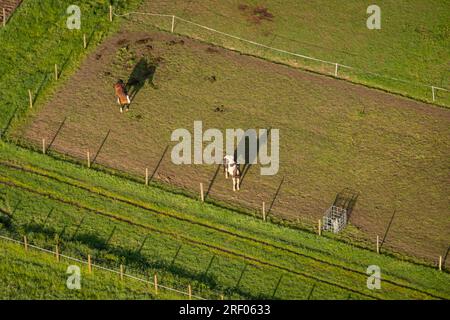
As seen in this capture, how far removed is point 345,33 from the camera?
245 ft

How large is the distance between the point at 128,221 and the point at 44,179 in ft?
20.7

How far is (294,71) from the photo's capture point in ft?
234

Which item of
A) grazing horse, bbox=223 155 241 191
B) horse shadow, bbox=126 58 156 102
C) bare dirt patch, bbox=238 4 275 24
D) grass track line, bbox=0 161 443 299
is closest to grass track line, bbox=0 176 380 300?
grass track line, bbox=0 161 443 299

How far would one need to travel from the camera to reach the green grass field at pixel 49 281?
56.7 metres

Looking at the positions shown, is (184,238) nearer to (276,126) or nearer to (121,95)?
(276,126)

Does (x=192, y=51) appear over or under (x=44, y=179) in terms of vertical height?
over

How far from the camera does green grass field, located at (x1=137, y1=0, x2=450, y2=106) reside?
71625 millimetres

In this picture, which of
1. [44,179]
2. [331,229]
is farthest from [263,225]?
[44,179]

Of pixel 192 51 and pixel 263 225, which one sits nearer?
pixel 263 225

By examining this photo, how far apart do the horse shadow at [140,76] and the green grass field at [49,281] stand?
14686 millimetres

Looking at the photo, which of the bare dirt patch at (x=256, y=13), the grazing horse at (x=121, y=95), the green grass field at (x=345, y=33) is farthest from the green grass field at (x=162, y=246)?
the bare dirt patch at (x=256, y=13)
